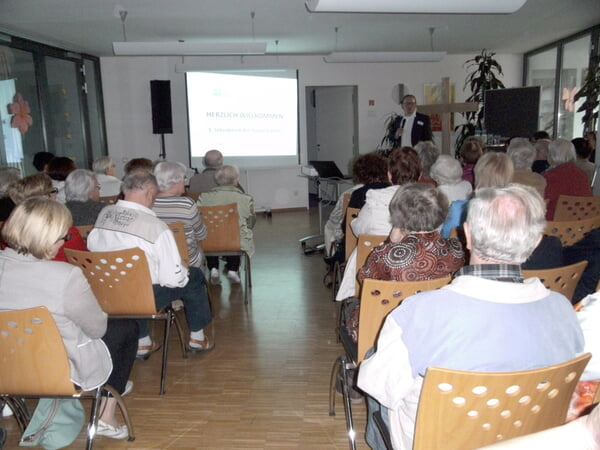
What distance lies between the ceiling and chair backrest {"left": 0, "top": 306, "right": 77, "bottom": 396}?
431cm

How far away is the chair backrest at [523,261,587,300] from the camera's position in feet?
6.71

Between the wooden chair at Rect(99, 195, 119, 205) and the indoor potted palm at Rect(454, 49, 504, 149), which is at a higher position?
the indoor potted palm at Rect(454, 49, 504, 149)

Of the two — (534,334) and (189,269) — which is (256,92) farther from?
(534,334)

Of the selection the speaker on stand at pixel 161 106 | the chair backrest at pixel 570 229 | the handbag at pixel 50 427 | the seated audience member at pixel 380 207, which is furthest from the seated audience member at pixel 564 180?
the speaker on stand at pixel 161 106

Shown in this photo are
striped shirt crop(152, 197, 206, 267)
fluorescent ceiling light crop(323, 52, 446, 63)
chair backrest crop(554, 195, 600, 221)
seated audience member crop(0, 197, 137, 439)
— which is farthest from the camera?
fluorescent ceiling light crop(323, 52, 446, 63)

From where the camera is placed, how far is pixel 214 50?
250 inches

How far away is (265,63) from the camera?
9.12m

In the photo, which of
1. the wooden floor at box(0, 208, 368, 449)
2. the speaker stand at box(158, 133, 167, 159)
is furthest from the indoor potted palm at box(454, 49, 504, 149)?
the wooden floor at box(0, 208, 368, 449)

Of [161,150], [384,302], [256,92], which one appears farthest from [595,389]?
[161,150]

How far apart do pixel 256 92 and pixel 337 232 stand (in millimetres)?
5068

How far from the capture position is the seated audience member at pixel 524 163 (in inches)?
155

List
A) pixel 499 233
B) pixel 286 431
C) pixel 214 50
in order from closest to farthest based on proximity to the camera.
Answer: pixel 499 233 → pixel 286 431 → pixel 214 50

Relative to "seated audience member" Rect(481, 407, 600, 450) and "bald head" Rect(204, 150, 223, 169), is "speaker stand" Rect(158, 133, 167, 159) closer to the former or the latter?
"bald head" Rect(204, 150, 223, 169)

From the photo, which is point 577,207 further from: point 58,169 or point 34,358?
point 58,169
